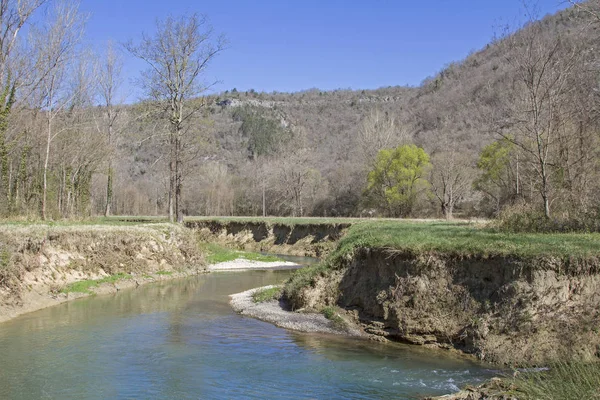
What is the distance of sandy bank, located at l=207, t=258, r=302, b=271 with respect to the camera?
31.2 meters

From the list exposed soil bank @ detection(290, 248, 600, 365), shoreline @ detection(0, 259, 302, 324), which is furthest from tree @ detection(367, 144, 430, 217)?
exposed soil bank @ detection(290, 248, 600, 365)

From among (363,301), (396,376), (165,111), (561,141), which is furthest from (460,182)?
(396,376)

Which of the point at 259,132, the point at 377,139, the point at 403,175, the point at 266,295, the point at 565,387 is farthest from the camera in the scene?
the point at 259,132

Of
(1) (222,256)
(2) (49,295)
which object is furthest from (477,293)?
(1) (222,256)

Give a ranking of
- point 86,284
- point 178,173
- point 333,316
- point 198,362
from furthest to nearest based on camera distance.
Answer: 1. point 178,173
2. point 86,284
3. point 333,316
4. point 198,362

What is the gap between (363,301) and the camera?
588 inches

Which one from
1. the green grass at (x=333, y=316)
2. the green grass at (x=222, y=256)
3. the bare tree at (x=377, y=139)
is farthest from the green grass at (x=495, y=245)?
the bare tree at (x=377, y=139)

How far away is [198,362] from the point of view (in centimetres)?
1127

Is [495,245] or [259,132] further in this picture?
[259,132]

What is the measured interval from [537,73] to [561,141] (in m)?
7.00

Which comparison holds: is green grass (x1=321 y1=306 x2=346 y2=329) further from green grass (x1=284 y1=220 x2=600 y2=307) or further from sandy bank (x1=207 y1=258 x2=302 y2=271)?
sandy bank (x1=207 y1=258 x2=302 y2=271)

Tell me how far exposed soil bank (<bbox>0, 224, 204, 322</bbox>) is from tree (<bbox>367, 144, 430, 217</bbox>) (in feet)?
105

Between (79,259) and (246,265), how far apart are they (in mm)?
12701

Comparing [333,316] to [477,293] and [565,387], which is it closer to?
[477,293]
